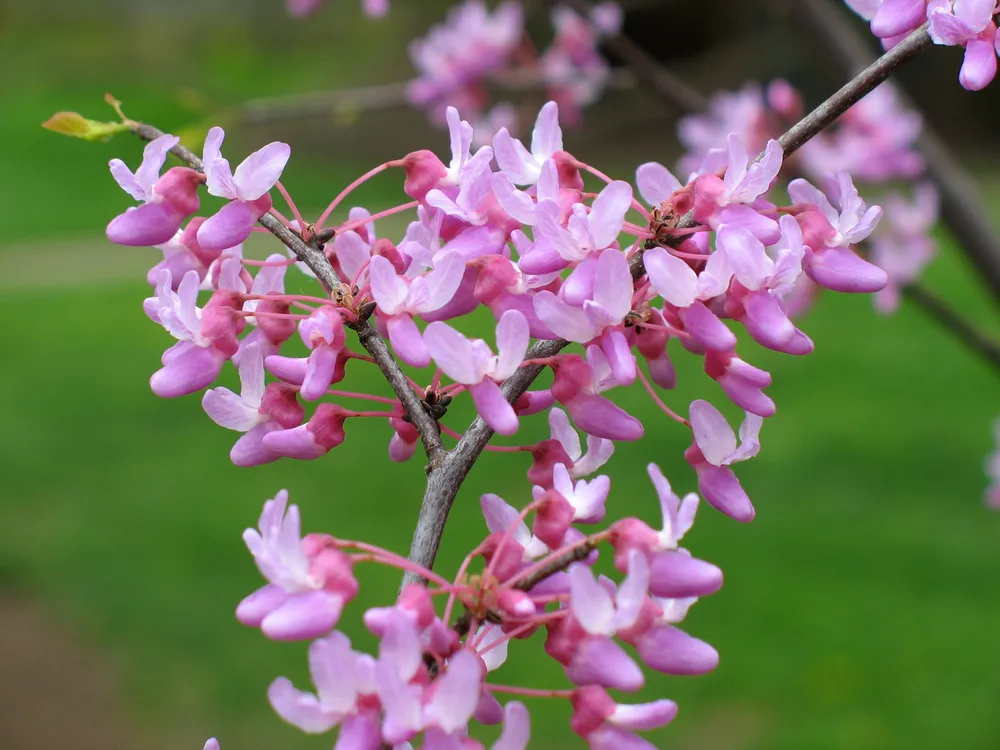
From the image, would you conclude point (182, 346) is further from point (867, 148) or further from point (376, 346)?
point (867, 148)

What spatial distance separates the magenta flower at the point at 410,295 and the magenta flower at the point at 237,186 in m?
0.13

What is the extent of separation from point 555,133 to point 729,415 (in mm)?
4262

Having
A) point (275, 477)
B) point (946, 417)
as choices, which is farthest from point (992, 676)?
point (275, 477)

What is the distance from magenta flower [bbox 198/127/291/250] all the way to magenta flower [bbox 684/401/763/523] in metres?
0.40

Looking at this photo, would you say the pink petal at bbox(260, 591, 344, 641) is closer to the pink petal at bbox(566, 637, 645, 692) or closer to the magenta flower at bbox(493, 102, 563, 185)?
the pink petal at bbox(566, 637, 645, 692)

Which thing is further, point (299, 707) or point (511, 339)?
point (511, 339)

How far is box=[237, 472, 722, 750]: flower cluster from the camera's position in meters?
0.69

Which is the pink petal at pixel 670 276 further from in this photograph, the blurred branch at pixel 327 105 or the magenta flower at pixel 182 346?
the blurred branch at pixel 327 105

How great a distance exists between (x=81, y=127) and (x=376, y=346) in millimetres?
450

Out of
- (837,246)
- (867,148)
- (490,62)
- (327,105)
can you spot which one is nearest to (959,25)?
(837,246)

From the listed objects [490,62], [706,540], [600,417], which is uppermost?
[490,62]

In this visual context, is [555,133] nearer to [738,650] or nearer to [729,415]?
[738,650]

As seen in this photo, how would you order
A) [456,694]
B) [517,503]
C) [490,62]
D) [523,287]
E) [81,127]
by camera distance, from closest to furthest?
[456,694] < [523,287] < [81,127] < [490,62] < [517,503]

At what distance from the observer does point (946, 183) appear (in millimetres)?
2434
